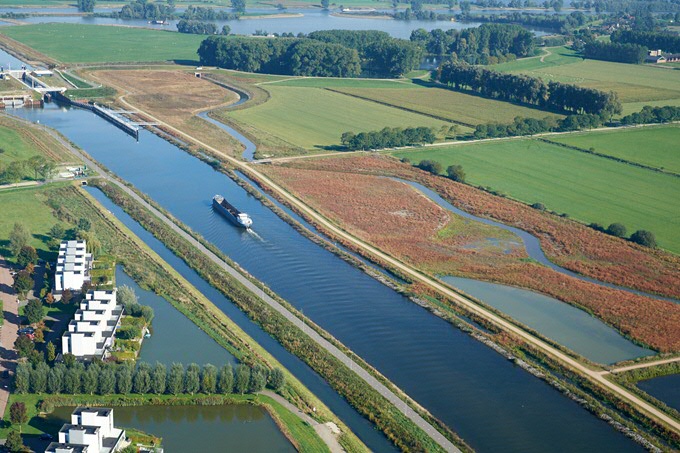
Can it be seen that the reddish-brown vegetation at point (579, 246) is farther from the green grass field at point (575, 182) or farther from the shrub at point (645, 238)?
the green grass field at point (575, 182)

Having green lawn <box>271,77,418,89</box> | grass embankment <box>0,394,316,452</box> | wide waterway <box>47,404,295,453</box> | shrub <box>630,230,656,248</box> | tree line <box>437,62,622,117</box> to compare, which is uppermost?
tree line <box>437,62,622,117</box>

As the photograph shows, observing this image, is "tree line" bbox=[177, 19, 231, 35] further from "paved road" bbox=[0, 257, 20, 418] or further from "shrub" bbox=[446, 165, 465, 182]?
"paved road" bbox=[0, 257, 20, 418]

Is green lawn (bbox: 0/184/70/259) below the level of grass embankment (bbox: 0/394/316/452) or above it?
above

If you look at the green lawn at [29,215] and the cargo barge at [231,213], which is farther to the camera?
the cargo barge at [231,213]

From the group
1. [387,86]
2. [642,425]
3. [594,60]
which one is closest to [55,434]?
[642,425]

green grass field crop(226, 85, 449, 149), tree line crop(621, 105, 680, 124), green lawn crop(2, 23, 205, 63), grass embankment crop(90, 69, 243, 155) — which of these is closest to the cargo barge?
grass embankment crop(90, 69, 243, 155)

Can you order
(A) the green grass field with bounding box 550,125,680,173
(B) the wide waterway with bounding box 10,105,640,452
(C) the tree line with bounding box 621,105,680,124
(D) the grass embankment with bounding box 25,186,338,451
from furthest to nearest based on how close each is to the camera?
(C) the tree line with bounding box 621,105,680,124 < (A) the green grass field with bounding box 550,125,680,173 < (D) the grass embankment with bounding box 25,186,338,451 < (B) the wide waterway with bounding box 10,105,640,452

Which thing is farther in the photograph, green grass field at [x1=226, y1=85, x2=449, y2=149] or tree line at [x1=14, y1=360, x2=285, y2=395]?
green grass field at [x1=226, y1=85, x2=449, y2=149]

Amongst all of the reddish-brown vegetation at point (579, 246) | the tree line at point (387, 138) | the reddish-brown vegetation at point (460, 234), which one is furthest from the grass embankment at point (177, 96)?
the reddish-brown vegetation at point (579, 246)
